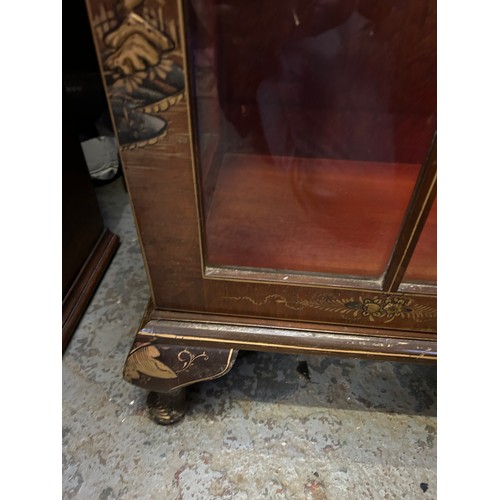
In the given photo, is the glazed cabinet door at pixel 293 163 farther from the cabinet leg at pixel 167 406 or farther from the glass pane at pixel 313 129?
the cabinet leg at pixel 167 406

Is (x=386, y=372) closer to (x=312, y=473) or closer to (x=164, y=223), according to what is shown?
(x=312, y=473)

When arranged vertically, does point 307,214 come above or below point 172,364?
above

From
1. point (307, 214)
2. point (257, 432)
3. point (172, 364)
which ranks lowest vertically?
point (257, 432)

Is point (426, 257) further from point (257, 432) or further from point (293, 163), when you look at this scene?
point (257, 432)

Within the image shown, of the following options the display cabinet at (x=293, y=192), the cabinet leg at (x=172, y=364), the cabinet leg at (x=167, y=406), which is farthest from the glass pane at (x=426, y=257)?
the cabinet leg at (x=167, y=406)

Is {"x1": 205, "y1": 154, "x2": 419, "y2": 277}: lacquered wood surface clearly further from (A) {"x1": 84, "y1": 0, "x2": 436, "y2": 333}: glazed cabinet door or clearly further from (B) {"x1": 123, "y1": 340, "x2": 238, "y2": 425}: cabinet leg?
(B) {"x1": 123, "y1": 340, "x2": 238, "y2": 425}: cabinet leg

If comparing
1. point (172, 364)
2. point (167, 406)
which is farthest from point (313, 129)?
A: point (167, 406)

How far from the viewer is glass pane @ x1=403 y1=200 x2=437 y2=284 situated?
0.50 meters

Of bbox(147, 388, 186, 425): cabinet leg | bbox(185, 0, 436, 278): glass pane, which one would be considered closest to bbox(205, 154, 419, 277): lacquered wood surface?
bbox(185, 0, 436, 278): glass pane

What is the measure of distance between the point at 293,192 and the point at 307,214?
1.7 inches

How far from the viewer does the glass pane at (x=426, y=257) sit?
50cm

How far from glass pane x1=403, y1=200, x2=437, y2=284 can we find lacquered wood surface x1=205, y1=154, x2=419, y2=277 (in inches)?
1.3

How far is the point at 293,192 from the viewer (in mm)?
650

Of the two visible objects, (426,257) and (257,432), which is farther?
(257,432)
